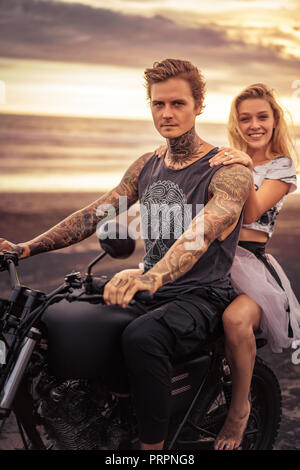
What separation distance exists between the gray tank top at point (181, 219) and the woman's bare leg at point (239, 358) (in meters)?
0.16

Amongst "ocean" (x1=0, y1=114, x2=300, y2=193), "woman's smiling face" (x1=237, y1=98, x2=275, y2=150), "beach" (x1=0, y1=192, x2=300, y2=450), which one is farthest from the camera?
"ocean" (x1=0, y1=114, x2=300, y2=193)

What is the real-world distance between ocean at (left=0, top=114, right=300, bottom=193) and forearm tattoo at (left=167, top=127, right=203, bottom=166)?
405 inches

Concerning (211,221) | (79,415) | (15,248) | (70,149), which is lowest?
(70,149)

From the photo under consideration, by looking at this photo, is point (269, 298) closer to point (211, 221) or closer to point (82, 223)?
point (211, 221)

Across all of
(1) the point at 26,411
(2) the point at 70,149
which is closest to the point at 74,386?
(1) the point at 26,411

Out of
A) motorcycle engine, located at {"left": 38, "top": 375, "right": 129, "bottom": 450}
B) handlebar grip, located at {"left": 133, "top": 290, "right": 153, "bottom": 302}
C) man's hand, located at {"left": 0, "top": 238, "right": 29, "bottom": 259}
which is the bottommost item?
motorcycle engine, located at {"left": 38, "top": 375, "right": 129, "bottom": 450}

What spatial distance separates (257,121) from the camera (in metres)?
4.14

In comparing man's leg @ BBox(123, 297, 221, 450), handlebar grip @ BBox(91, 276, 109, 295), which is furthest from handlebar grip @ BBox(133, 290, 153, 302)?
man's leg @ BBox(123, 297, 221, 450)

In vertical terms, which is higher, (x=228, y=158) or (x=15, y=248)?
(x=228, y=158)

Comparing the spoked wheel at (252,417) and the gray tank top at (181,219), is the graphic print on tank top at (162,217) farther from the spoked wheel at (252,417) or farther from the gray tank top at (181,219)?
the spoked wheel at (252,417)

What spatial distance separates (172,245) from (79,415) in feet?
2.93

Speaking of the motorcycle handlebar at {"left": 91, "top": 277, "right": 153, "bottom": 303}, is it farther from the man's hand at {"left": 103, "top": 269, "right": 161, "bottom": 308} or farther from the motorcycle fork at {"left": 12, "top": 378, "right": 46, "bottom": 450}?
the motorcycle fork at {"left": 12, "top": 378, "right": 46, "bottom": 450}

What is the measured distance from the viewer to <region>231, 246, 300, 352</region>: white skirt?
3357mm

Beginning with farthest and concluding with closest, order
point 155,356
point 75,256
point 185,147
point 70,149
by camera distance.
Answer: point 70,149
point 75,256
point 185,147
point 155,356
